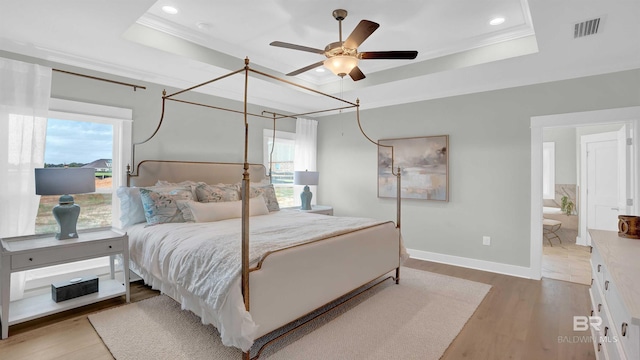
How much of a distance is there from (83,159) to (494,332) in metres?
4.37

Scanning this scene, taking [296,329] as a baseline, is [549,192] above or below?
above

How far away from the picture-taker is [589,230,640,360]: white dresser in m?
1.08

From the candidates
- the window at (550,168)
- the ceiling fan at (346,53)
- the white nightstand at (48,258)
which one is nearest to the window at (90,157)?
the white nightstand at (48,258)

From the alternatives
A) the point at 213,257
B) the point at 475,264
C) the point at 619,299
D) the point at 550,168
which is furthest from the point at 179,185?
the point at 550,168

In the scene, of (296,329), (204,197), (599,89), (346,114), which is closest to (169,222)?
(204,197)

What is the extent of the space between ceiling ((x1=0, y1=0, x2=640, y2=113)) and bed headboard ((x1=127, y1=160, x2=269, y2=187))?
104 cm

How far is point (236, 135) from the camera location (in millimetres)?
4715

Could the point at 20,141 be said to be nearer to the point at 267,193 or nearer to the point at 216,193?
the point at 216,193

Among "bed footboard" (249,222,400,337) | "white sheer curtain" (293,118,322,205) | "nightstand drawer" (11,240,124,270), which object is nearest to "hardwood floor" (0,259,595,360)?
"nightstand drawer" (11,240,124,270)

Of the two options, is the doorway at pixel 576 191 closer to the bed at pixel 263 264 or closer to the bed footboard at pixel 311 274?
Result: the bed footboard at pixel 311 274

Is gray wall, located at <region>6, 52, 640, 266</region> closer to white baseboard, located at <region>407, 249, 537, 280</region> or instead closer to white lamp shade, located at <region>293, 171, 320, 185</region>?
white baseboard, located at <region>407, 249, 537, 280</region>

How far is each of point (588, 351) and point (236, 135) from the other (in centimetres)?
447

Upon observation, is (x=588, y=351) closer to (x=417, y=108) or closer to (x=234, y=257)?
(x=234, y=257)

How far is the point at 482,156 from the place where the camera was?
4215mm
